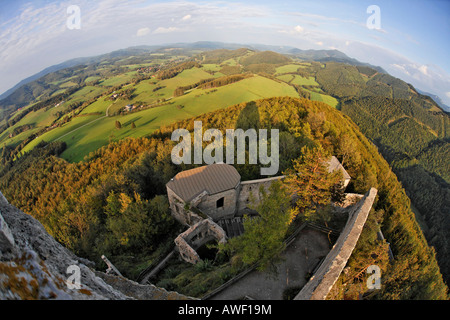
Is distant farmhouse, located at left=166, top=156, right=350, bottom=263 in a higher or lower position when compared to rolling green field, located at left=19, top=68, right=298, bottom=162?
lower

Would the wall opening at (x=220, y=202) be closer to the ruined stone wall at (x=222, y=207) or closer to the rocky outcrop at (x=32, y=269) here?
the ruined stone wall at (x=222, y=207)

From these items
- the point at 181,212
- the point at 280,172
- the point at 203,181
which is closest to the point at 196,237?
the point at 181,212

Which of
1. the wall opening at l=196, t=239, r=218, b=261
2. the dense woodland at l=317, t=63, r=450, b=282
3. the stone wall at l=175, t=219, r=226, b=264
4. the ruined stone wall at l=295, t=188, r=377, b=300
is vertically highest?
the ruined stone wall at l=295, t=188, r=377, b=300

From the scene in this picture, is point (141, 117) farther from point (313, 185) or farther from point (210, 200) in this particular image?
point (313, 185)

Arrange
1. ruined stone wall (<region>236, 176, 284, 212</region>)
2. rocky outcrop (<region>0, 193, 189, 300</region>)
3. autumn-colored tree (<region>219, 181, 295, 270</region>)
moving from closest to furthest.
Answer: rocky outcrop (<region>0, 193, 189, 300</region>) → autumn-colored tree (<region>219, 181, 295, 270</region>) → ruined stone wall (<region>236, 176, 284, 212</region>)

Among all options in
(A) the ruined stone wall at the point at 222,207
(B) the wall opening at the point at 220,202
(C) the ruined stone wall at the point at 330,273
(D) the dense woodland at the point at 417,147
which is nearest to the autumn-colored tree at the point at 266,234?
(C) the ruined stone wall at the point at 330,273

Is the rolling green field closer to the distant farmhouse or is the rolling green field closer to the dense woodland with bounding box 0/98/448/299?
the dense woodland with bounding box 0/98/448/299

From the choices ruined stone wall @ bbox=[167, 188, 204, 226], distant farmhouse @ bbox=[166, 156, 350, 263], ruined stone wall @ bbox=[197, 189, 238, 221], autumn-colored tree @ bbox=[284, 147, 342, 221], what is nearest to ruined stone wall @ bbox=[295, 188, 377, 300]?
autumn-colored tree @ bbox=[284, 147, 342, 221]
